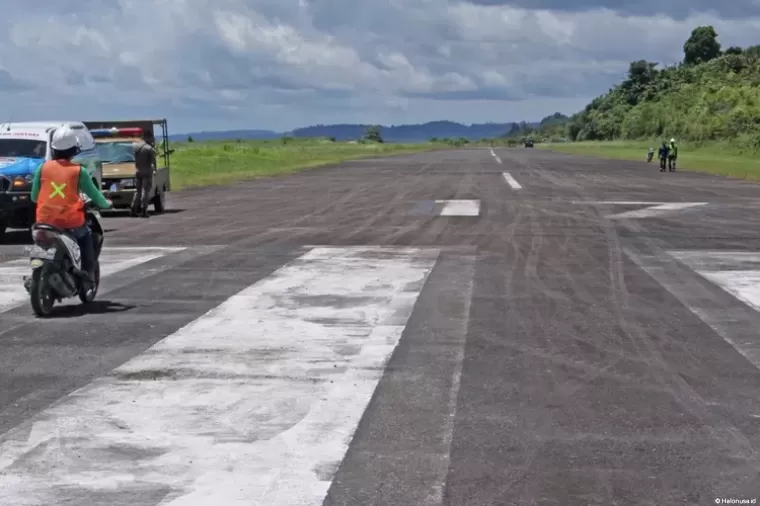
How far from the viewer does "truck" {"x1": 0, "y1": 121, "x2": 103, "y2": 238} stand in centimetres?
1808

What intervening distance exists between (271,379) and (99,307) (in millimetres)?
3797

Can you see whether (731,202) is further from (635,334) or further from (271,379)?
(271,379)

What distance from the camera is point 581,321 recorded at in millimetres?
9984

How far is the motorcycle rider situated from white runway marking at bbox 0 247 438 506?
1516 mm

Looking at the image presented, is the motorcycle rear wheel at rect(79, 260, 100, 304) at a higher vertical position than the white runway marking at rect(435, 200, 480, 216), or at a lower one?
higher

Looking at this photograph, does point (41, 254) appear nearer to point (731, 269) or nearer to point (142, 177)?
point (731, 269)

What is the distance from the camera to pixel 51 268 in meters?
10.3

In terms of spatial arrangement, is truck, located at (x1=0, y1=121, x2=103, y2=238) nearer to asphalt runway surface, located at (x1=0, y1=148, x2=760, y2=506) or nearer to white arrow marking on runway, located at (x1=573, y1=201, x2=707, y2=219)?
asphalt runway surface, located at (x1=0, y1=148, x2=760, y2=506)

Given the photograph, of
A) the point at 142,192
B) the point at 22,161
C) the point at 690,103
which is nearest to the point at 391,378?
the point at 22,161

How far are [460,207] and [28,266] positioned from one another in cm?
1235

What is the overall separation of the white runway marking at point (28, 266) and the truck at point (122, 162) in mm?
7884

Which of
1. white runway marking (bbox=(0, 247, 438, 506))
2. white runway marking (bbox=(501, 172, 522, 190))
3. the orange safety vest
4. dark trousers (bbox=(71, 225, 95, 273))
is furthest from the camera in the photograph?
white runway marking (bbox=(501, 172, 522, 190))

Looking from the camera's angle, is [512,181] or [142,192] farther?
[512,181]

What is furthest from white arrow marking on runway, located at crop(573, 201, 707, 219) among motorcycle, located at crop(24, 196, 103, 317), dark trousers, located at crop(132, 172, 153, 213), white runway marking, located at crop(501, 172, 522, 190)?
motorcycle, located at crop(24, 196, 103, 317)
